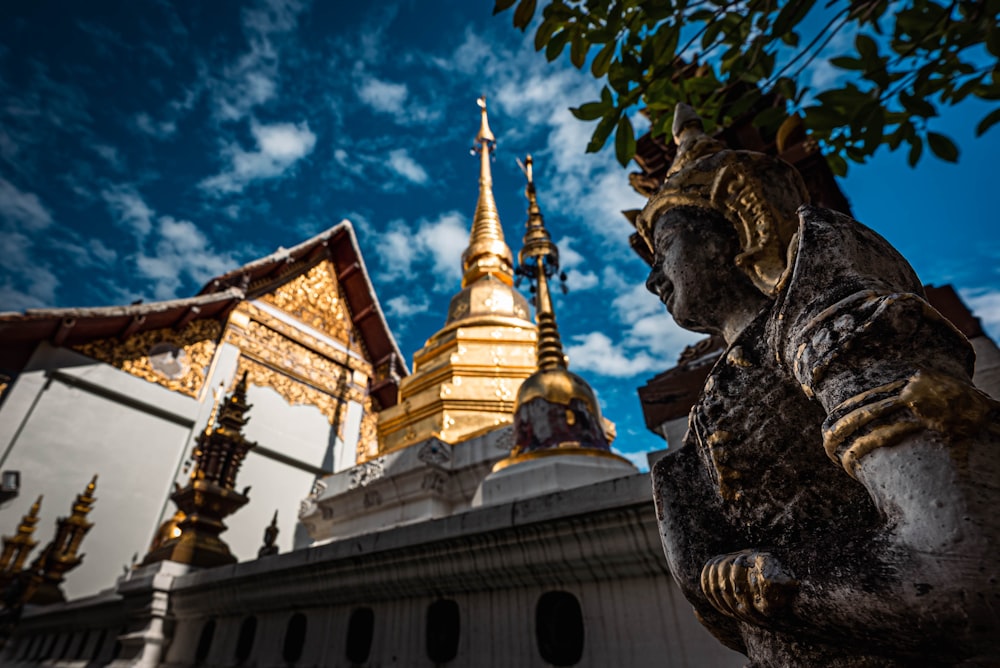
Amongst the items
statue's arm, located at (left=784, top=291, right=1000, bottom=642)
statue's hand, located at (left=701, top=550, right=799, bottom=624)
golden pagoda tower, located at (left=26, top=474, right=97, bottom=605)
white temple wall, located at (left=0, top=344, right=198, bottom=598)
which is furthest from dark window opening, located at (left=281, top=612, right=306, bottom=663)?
white temple wall, located at (left=0, top=344, right=198, bottom=598)

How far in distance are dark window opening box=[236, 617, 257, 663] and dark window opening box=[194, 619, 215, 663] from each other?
0.30m

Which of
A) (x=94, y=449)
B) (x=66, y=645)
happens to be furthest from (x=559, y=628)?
(x=94, y=449)

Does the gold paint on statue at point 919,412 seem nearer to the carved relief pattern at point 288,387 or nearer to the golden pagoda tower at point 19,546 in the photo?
the golden pagoda tower at point 19,546

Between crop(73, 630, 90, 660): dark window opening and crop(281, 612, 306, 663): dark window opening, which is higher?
crop(73, 630, 90, 660): dark window opening

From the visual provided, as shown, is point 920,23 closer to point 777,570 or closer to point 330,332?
point 777,570

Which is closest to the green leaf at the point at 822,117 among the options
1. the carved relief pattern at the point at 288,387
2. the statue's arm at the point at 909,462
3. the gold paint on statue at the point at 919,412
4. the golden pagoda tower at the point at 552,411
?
the statue's arm at the point at 909,462

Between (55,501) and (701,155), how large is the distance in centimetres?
853

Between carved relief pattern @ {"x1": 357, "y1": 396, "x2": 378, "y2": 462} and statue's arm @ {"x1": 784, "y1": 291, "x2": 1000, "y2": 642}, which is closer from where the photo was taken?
statue's arm @ {"x1": 784, "y1": 291, "x2": 1000, "y2": 642}

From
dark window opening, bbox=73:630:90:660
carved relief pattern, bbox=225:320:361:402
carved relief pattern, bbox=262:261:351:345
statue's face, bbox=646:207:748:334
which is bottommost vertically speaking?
dark window opening, bbox=73:630:90:660

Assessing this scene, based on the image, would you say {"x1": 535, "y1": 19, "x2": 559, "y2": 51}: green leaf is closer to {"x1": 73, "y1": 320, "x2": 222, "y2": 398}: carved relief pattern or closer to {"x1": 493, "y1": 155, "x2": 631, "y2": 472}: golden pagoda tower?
{"x1": 493, "y1": 155, "x2": 631, "y2": 472}: golden pagoda tower

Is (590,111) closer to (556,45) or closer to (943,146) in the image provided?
(556,45)

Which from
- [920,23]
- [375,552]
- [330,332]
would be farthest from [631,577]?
[330,332]

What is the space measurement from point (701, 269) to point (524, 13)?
1.06m

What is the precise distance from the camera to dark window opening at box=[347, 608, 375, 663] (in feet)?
7.00
